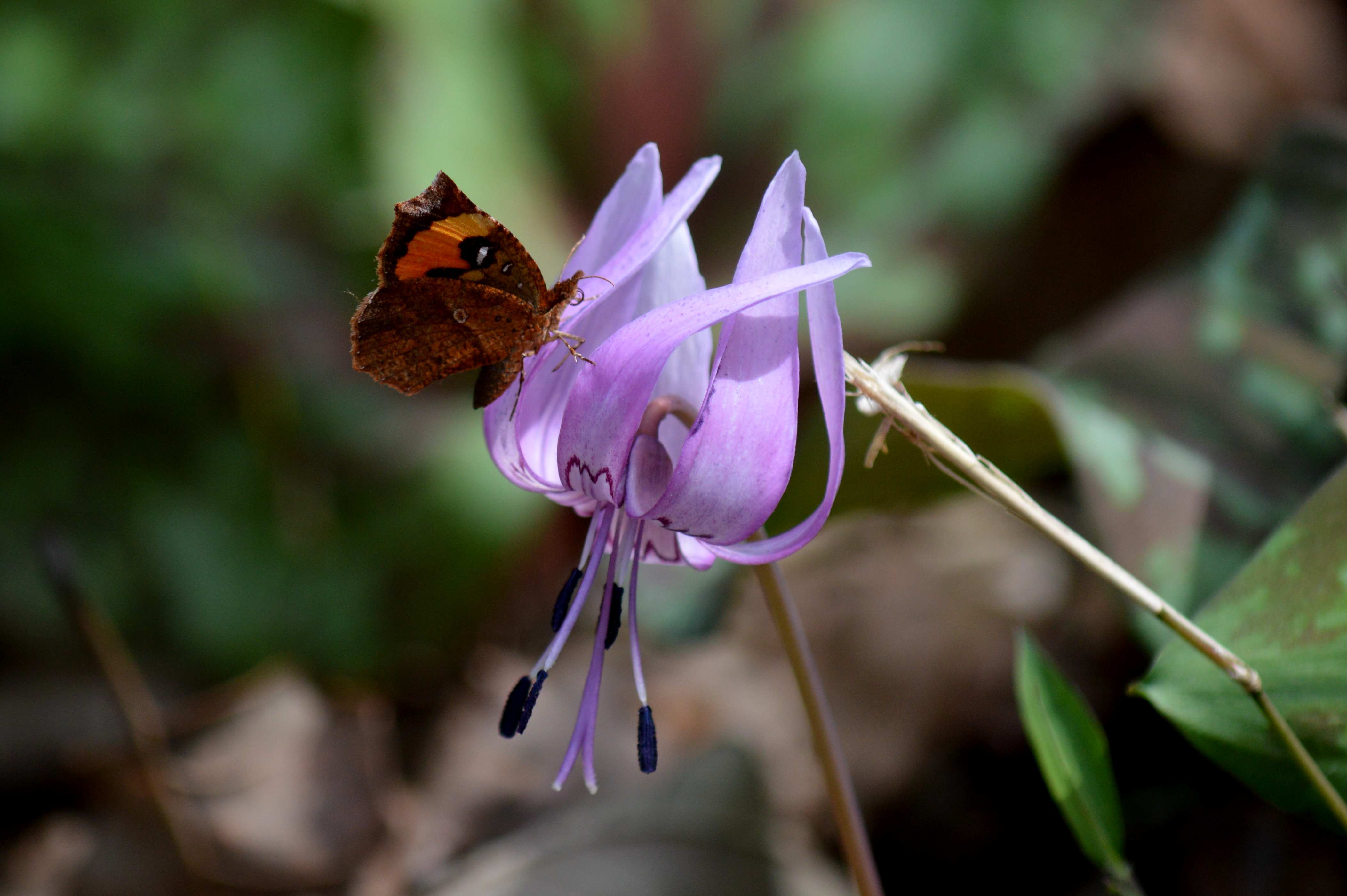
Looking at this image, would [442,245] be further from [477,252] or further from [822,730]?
[822,730]

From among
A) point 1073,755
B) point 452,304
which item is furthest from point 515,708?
point 1073,755

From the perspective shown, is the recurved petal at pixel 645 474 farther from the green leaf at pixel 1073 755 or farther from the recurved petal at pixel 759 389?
the green leaf at pixel 1073 755

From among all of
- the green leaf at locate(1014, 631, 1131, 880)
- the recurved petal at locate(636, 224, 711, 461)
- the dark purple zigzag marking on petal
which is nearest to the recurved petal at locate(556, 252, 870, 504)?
the dark purple zigzag marking on petal

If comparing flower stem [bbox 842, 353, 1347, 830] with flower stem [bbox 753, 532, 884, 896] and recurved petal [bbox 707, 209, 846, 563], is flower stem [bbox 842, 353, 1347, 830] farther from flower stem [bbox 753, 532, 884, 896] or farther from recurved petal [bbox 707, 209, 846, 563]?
flower stem [bbox 753, 532, 884, 896]

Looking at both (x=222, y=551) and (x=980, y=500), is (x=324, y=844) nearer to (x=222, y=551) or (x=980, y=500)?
(x=222, y=551)

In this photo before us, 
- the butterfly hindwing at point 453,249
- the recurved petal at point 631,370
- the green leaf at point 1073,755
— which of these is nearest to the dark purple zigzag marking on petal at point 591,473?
the recurved petal at point 631,370

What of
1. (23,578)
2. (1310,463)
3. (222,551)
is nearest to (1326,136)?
(1310,463)
